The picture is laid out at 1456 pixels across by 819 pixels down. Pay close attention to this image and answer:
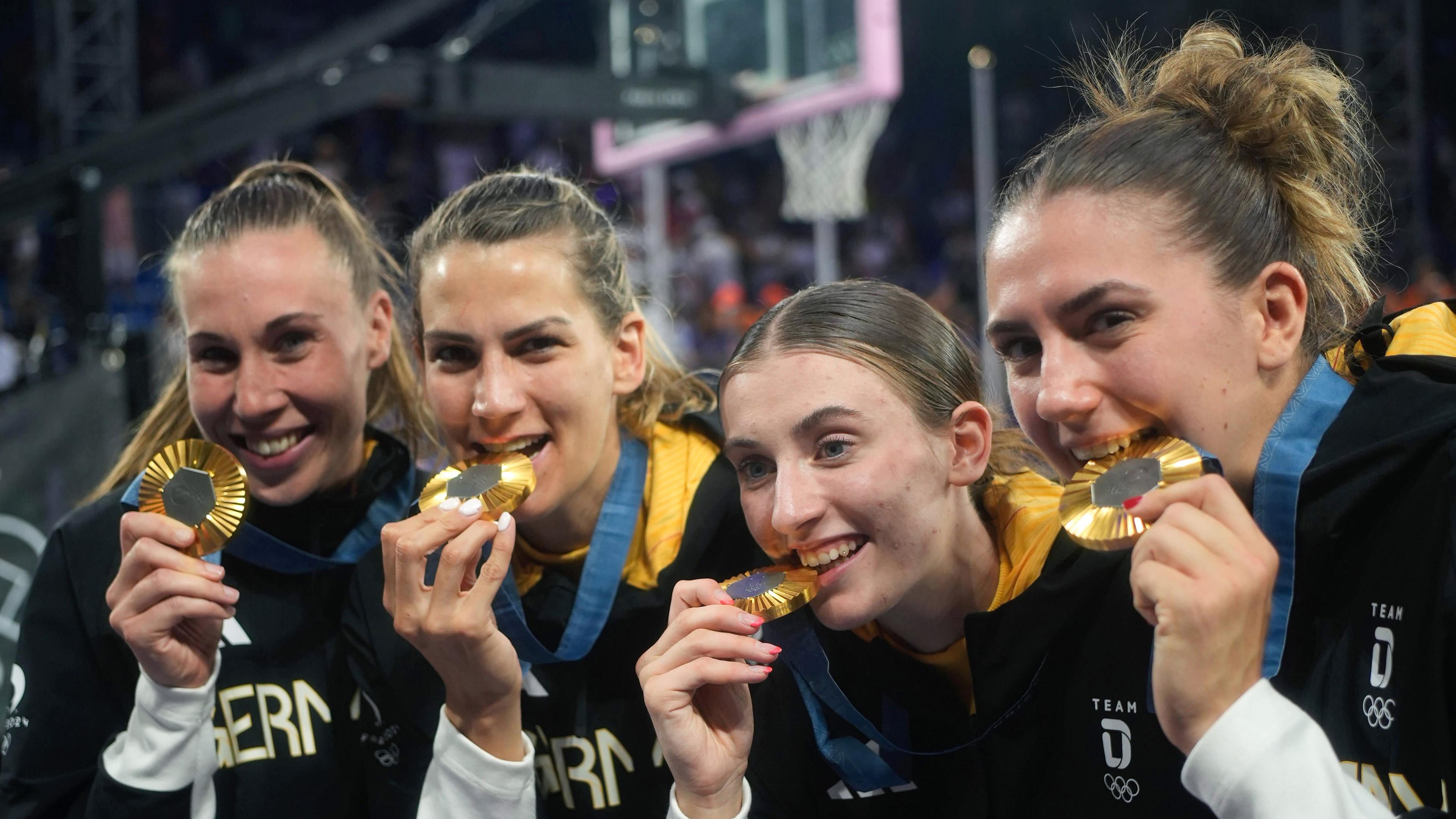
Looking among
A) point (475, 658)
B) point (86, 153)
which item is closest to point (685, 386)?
point (475, 658)

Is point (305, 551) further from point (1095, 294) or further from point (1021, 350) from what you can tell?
point (1095, 294)

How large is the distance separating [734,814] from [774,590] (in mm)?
351

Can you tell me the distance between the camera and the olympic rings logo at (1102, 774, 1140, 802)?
1.73 metres

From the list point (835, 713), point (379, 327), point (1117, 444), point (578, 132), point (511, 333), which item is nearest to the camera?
point (1117, 444)

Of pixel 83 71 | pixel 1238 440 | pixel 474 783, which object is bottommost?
pixel 474 783

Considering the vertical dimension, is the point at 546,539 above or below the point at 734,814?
above

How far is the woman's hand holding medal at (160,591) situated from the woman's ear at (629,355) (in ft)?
2.54

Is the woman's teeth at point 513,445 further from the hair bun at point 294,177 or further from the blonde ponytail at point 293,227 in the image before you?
the hair bun at point 294,177

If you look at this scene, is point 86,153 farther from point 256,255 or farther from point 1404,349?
point 1404,349

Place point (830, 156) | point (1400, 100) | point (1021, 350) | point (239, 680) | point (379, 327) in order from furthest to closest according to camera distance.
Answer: point (830, 156) < point (1400, 100) < point (379, 327) < point (239, 680) < point (1021, 350)

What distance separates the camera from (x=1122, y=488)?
4.89 feet

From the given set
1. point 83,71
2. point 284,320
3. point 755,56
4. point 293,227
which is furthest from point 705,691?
point 83,71

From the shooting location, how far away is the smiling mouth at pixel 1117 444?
159 cm

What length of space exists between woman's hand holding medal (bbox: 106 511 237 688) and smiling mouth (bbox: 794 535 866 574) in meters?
0.97
